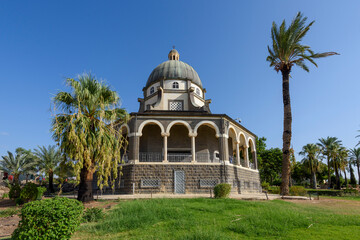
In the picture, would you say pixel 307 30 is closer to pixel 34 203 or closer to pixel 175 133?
pixel 175 133

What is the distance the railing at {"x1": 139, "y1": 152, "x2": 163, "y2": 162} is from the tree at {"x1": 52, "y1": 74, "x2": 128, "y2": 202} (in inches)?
339

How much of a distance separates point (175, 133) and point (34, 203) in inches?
721

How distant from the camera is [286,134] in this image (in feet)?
71.4

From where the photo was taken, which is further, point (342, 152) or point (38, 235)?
point (342, 152)

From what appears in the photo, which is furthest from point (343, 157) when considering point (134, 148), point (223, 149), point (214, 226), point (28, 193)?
point (28, 193)

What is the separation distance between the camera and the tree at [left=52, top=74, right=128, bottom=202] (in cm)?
1284

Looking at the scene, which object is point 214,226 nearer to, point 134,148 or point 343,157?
point 134,148

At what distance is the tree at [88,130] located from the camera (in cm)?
1284

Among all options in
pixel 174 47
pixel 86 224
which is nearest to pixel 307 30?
pixel 174 47

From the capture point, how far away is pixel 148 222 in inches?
339

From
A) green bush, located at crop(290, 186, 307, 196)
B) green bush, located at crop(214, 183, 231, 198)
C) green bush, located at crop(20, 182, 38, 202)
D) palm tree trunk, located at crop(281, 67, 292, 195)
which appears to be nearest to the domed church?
palm tree trunk, located at crop(281, 67, 292, 195)

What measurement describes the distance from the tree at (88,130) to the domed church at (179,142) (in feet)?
13.4

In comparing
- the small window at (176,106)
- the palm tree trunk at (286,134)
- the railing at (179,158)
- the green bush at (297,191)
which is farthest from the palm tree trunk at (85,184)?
the green bush at (297,191)

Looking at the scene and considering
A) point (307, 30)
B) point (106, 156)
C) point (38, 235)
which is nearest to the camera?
point (38, 235)
